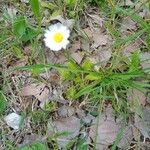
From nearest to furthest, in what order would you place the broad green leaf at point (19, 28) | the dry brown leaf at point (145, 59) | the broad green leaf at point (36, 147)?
the broad green leaf at point (36, 147)
the dry brown leaf at point (145, 59)
the broad green leaf at point (19, 28)

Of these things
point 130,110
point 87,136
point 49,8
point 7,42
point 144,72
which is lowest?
point 87,136

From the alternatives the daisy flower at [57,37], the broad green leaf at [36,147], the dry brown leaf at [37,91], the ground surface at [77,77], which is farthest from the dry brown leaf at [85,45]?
the broad green leaf at [36,147]

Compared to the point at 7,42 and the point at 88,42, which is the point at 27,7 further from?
the point at 88,42

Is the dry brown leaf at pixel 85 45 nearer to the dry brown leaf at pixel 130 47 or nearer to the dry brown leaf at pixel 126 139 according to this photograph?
the dry brown leaf at pixel 130 47

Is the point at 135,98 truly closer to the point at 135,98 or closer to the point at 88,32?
the point at 135,98

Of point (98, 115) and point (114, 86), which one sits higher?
point (114, 86)

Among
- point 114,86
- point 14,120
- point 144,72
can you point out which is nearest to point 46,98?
point 14,120

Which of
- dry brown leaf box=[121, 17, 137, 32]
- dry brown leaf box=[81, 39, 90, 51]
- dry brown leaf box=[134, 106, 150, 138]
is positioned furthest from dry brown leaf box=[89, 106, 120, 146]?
dry brown leaf box=[121, 17, 137, 32]

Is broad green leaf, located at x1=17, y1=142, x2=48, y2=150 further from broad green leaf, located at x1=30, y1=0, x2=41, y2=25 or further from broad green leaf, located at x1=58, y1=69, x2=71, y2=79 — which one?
broad green leaf, located at x1=30, y1=0, x2=41, y2=25
